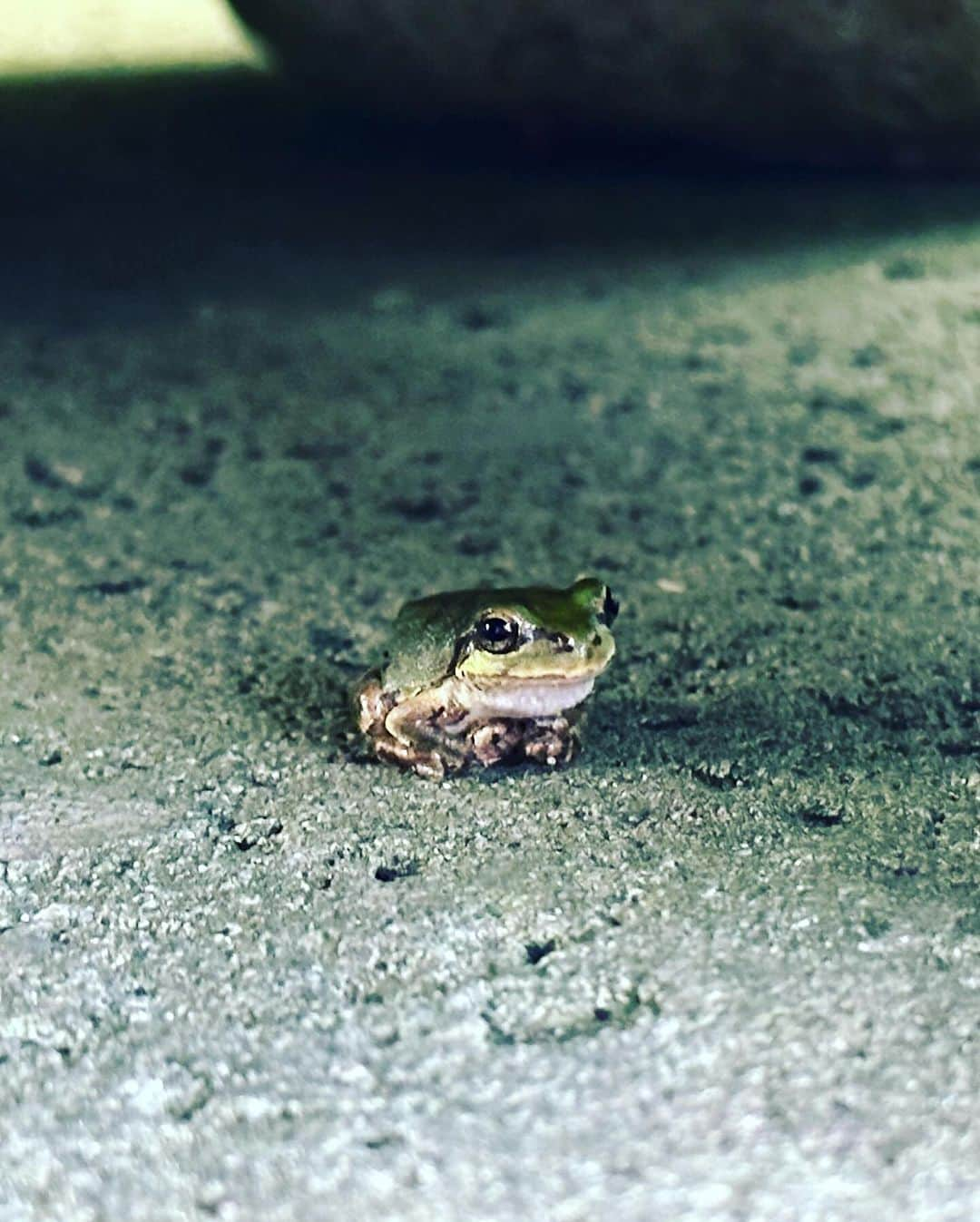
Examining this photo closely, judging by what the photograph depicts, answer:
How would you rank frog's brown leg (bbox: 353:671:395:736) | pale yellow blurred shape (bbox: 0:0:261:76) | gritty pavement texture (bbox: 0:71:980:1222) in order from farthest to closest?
1. pale yellow blurred shape (bbox: 0:0:261:76)
2. frog's brown leg (bbox: 353:671:395:736)
3. gritty pavement texture (bbox: 0:71:980:1222)

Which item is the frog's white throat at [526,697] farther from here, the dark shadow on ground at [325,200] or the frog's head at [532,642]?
the dark shadow on ground at [325,200]

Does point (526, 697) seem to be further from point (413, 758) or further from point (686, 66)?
point (686, 66)

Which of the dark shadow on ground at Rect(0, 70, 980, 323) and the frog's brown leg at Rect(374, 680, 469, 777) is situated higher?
the dark shadow on ground at Rect(0, 70, 980, 323)

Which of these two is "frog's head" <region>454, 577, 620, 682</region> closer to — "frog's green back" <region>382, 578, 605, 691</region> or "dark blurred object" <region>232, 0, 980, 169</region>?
"frog's green back" <region>382, 578, 605, 691</region>

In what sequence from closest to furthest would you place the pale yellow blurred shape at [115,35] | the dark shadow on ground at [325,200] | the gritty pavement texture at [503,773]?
the gritty pavement texture at [503,773], the dark shadow on ground at [325,200], the pale yellow blurred shape at [115,35]

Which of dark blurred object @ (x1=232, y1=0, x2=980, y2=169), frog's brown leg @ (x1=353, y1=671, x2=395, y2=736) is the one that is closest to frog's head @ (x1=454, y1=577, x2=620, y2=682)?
frog's brown leg @ (x1=353, y1=671, x2=395, y2=736)

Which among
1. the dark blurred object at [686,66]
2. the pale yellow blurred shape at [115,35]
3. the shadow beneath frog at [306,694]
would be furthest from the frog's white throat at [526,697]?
the pale yellow blurred shape at [115,35]

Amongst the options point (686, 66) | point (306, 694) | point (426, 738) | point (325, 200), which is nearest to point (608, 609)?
point (426, 738)
